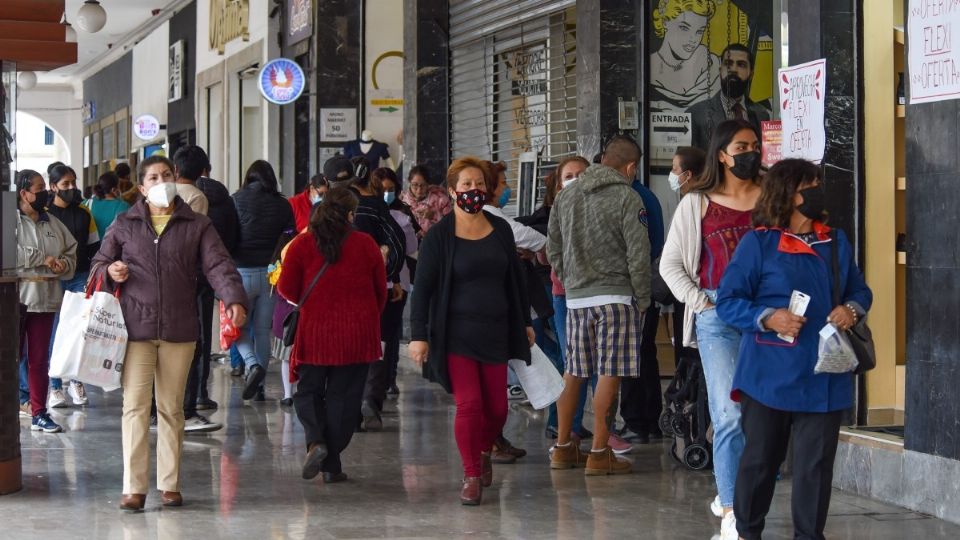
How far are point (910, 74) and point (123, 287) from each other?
12.4ft

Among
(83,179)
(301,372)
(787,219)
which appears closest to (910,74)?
(787,219)

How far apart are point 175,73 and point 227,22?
16.6 feet

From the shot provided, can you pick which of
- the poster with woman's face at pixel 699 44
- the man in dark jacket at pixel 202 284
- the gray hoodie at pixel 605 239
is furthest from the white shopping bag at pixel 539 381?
the poster with woman's face at pixel 699 44

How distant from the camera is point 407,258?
10648 mm

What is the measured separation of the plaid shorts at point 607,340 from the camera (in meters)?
7.45

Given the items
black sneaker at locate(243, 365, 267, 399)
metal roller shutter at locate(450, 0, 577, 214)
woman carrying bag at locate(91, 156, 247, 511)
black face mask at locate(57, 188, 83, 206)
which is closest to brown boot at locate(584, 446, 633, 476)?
woman carrying bag at locate(91, 156, 247, 511)

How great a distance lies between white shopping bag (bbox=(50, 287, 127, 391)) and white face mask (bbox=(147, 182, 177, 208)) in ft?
1.66

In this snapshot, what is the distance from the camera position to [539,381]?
7.29m

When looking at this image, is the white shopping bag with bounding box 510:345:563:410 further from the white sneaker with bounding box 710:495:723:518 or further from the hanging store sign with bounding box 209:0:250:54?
the hanging store sign with bounding box 209:0:250:54

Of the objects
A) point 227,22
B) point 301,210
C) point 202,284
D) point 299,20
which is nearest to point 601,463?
point 202,284

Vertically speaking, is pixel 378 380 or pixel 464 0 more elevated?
pixel 464 0

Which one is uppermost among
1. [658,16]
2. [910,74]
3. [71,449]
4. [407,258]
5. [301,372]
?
[658,16]

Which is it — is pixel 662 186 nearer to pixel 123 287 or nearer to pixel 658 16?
pixel 658 16

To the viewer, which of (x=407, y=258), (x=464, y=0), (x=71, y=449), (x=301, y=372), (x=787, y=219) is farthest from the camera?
(x=464, y=0)
